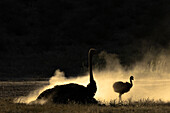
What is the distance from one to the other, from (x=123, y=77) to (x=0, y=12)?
97.4 ft

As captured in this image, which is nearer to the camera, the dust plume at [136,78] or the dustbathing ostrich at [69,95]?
the dustbathing ostrich at [69,95]

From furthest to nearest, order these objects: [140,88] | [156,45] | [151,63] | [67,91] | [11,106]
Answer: [156,45], [151,63], [140,88], [67,91], [11,106]

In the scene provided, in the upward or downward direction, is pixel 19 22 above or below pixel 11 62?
above

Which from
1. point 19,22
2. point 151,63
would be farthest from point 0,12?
point 151,63

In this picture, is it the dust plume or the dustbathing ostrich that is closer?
the dustbathing ostrich

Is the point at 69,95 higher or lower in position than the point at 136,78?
lower

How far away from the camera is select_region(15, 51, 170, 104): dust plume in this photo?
19.0 metres

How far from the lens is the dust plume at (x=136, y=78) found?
19000 millimetres

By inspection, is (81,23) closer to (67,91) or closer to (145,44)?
(145,44)

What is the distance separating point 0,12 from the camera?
174 feet

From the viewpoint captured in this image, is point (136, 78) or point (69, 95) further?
point (136, 78)

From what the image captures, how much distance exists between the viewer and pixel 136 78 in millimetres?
27422

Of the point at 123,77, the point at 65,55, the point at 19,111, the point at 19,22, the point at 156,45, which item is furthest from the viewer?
the point at 19,22

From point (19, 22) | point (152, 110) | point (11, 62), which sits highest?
point (19, 22)
